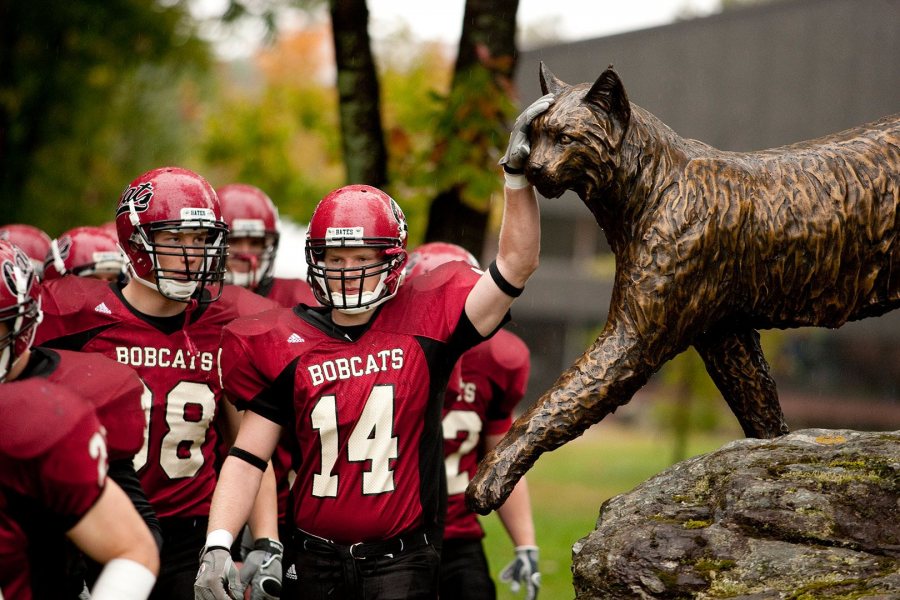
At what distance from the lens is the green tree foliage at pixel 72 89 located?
11.6 metres

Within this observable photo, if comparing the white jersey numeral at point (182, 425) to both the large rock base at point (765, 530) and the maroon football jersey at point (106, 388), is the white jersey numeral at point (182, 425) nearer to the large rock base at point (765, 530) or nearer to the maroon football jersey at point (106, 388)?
the maroon football jersey at point (106, 388)

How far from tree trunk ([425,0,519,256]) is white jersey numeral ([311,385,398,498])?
108 inches

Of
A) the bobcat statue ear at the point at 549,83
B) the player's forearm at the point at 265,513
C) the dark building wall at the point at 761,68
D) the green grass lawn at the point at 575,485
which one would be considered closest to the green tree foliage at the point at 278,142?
the dark building wall at the point at 761,68

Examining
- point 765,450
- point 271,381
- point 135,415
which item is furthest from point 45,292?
point 765,450

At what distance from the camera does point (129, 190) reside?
4008mm

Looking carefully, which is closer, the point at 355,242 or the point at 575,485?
the point at 355,242

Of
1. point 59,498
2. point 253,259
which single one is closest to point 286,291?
point 253,259

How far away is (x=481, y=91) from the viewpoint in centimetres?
599

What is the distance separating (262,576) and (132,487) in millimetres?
803

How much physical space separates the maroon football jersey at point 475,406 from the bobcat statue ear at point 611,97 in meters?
1.82

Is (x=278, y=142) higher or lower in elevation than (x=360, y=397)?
higher

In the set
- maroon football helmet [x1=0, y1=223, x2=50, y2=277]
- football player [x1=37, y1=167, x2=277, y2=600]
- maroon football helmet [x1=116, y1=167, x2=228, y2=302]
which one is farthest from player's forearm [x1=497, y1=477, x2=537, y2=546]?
maroon football helmet [x1=0, y1=223, x2=50, y2=277]

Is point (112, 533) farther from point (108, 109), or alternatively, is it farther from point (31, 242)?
point (108, 109)

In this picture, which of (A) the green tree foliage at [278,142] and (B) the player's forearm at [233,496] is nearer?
(B) the player's forearm at [233,496]
